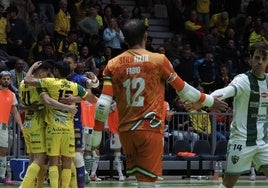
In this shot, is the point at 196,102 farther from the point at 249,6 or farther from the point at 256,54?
the point at 249,6

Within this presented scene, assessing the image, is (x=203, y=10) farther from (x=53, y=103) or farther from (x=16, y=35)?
(x=53, y=103)

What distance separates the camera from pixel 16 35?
21688 mm

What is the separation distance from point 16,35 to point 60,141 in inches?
422

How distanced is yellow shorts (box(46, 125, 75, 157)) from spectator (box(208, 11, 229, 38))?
52.6ft

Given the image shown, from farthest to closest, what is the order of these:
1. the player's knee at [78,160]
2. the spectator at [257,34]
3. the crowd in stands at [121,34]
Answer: the spectator at [257,34]
the crowd in stands at [121,34]
the player's knee at [78,160]

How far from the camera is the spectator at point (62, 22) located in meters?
23.0

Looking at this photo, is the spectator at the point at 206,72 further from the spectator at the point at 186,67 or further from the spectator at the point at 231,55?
the spectator at the point at 231,55

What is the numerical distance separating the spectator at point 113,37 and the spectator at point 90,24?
1.10ft

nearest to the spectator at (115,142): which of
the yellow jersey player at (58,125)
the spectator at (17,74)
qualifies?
the spectator at (17,74)

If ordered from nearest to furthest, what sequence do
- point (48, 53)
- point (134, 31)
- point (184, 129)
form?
point (134, 31) < point (184, 129) < point (48, 53)

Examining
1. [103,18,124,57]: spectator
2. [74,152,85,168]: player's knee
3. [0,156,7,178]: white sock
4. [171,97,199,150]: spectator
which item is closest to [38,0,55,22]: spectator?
[103,18,124,57]: spectator

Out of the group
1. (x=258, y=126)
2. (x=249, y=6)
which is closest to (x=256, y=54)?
(x=258, y=126)

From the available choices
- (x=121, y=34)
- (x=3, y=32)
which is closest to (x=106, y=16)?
(x=121, y=34)

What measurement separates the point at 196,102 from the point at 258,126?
1768 mm
